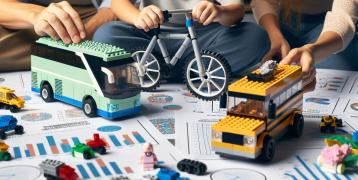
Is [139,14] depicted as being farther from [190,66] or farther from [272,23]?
[272,23]

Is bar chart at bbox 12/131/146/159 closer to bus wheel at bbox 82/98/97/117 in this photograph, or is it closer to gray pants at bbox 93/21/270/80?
bus wheel at bbox 82/98/97/117

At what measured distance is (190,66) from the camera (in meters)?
0.99

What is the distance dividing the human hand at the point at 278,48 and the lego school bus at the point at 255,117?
0.26 m

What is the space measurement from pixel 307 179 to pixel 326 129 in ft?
0.56

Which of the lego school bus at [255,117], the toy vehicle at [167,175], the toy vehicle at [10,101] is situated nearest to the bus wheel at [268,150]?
the lego school bus at [255,117]

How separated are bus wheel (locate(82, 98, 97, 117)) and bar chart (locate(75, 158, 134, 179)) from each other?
0.55ft

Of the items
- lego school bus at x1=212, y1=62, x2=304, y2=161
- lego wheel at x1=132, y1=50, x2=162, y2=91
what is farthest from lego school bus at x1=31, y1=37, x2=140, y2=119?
lego school bus at x1=212, y1=62, x2=304, y2=161

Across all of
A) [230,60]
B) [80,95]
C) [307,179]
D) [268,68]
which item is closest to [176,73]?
[230,60]

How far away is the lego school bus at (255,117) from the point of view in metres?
0.71

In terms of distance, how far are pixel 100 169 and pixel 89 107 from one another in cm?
20

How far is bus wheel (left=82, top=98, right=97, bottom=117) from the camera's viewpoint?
0.90m

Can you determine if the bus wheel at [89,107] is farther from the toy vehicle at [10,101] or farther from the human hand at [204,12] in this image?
the human hand at [204,12]

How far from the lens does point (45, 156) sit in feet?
2.50

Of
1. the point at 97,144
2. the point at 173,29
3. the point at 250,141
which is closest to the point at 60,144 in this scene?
the point at 97,144
